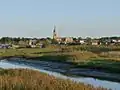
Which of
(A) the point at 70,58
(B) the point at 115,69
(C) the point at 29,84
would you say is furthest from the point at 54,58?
(C) the point at 29,84

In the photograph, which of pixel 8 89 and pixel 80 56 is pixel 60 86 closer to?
pixel 8 89

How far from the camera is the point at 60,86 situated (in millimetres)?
19844

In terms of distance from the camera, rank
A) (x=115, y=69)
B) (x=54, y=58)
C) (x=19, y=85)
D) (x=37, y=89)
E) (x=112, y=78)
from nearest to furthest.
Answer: (x=37, y=89), (x=19, y=85), (x=112, y=78), (x=115, y=69), (x=54, y=58)

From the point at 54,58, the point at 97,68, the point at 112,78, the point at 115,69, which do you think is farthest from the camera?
the point at 54,58

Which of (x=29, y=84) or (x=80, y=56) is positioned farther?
(x=80, y=56)

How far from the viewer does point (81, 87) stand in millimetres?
20156

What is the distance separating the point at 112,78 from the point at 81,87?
2071 centimetres

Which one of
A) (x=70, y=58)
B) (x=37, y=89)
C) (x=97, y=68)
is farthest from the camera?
(x=70, y=58)

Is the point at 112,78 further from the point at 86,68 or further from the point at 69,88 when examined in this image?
the point at 69,88

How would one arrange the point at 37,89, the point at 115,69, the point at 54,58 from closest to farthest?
1. the point at 37,89
2. the point at 115,69
3. the point at 54,58

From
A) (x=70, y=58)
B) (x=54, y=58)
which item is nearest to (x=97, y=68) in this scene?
(x=70, y=58)

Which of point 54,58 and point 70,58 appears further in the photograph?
point 54,58

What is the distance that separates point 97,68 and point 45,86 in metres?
33.0

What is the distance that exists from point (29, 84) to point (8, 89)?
5.55 ft
